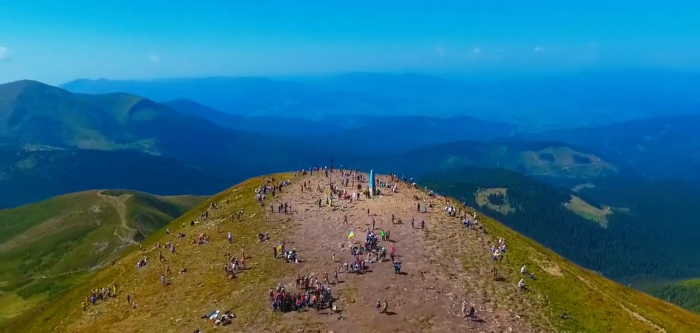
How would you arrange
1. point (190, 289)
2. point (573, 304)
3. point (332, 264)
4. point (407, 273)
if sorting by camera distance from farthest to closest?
point (190, 289) < point (332, 264) < point (407, 273) < point (573, 304)

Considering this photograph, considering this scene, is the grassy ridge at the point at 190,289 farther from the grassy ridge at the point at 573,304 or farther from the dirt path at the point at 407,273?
the grassy ridge at the point at 573,304

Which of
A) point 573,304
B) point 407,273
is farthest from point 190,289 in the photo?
point 573,304

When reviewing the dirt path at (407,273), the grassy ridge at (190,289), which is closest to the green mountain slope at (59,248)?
the grassy ridge at (190,289)

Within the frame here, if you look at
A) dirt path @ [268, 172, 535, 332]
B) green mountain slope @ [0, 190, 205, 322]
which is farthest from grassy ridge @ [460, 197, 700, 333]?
green mountain slope @ [0, 190, 205, 322]

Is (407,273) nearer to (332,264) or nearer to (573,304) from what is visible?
(332,264)

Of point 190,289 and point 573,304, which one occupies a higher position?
point 190,289

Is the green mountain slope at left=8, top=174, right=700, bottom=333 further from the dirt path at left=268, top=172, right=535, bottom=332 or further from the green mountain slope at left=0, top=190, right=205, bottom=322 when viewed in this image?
the green mountain slope at left=0, top=190, right=205, bottom=322
